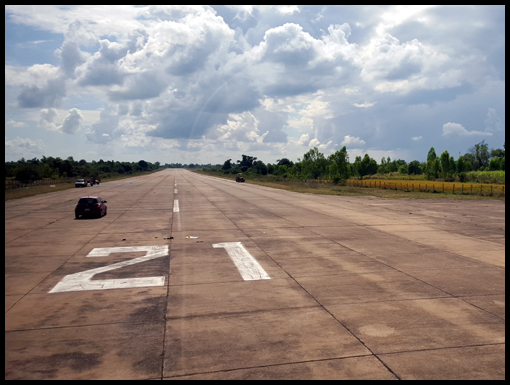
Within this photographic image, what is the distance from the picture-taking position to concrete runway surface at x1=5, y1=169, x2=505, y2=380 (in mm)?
6953

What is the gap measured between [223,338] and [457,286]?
740cm

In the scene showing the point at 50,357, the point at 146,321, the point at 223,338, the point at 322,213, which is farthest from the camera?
the point at 322,213

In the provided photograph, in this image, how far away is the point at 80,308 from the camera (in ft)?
32.5

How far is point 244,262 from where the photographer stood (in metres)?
15.0

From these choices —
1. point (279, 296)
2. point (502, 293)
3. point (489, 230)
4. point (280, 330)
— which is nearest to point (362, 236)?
point (489, 230)

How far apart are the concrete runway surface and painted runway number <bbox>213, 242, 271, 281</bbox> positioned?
6 centimetres

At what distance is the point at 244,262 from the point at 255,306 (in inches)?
197

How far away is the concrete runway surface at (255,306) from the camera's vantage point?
6.95 m

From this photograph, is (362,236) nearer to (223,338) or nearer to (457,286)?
(457,286)

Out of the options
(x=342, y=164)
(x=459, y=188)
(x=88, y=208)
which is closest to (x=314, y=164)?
(x=342, y=164)

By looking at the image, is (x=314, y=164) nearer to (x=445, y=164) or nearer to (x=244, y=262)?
(x=445, y=164)

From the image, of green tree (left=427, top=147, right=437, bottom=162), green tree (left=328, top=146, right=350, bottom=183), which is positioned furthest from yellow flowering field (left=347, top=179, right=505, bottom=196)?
green tree (left=427, top=147, right=437, bottom=162)

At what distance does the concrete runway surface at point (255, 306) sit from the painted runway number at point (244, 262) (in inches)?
2.5
